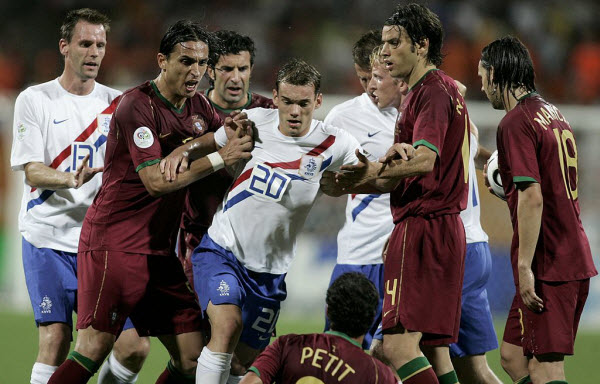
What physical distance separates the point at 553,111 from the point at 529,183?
1.64ft

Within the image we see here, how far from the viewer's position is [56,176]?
570 centimetres

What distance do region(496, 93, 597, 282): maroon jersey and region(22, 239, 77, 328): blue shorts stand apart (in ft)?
9.73

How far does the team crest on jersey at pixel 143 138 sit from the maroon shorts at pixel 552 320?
2.29 m

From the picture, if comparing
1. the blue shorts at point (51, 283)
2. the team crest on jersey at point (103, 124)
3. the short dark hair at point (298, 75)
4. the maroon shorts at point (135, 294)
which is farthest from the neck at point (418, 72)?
the blue shorts at point (51, 283)

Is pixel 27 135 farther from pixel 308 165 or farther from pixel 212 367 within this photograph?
pixel 212 367

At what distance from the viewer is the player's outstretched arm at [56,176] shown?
5480 millimetres

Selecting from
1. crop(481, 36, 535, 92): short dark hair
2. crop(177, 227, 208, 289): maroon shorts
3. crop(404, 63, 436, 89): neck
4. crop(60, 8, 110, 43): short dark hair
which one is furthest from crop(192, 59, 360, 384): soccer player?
crop(60, 8, 110, 43): short dark hair

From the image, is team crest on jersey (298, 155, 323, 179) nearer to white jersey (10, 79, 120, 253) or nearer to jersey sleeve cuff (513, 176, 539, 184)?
jersey sleeve cuff (513, 176, 539, 184)

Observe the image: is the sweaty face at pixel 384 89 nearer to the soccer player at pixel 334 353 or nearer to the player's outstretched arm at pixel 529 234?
the player's outstretched arm at pixel 529 234

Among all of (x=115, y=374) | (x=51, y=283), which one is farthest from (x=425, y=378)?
(x=51, y=283)

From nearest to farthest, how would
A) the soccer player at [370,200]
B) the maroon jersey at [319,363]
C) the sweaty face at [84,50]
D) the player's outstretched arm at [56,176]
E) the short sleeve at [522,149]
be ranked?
the maroon jersey at [319,363] → the short sleeve at [522,149] → the player's outstretched arm at [56,176] → the sweaty face at [84,50] → the soccer player at [370,200]

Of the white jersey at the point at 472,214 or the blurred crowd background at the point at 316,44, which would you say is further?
the blurred crowd background at the point at 316,44

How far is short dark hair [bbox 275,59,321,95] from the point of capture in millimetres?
5383

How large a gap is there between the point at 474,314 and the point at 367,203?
1131 mm
